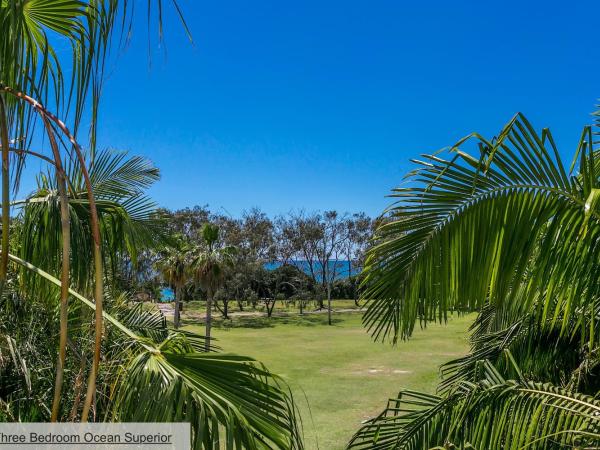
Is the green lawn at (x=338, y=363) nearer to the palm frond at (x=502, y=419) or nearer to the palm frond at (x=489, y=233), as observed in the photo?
the palm frond at (x=502, y=419)

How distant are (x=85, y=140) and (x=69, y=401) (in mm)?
2739

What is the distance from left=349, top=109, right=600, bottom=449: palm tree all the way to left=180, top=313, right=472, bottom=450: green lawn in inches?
150

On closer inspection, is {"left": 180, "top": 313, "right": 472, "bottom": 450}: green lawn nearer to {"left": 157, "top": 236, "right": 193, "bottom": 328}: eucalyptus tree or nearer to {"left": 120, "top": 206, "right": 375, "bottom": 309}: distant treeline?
{"left": 157, "top": 236, "right": 193, "bottom": 328}: eucalyptus tree

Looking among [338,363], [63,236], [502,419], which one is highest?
[63,236]

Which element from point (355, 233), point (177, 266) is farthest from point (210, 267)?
point (355, 233)

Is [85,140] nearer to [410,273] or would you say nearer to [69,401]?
[410,273]

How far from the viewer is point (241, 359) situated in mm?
2070

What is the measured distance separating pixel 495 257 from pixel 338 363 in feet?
51.2

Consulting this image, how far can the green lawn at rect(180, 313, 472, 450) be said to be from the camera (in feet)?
36.2

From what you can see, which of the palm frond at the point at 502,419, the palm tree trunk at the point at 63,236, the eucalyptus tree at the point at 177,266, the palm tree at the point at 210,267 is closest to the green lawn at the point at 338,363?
the palm tree at the point at 210,267

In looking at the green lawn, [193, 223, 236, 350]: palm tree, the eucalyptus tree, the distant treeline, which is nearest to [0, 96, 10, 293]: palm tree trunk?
the green lawn

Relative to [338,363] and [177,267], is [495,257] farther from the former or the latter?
[177,267]

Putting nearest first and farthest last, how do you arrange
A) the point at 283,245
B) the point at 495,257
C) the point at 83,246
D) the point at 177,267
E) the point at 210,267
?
the point at 495,257, the point at 83,246, the point at 210,267, the point at 177,267, the point at 283,245

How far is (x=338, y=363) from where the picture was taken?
17.4m
